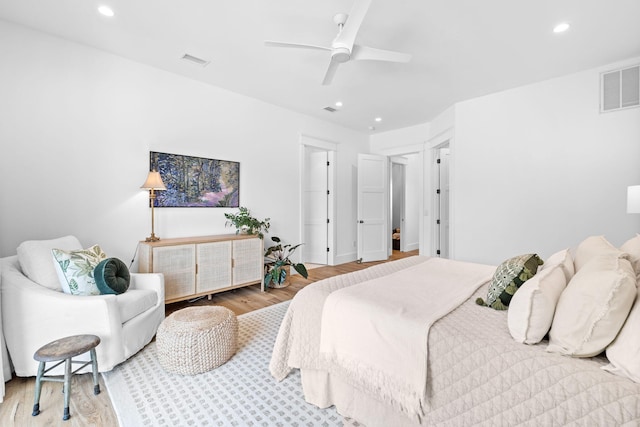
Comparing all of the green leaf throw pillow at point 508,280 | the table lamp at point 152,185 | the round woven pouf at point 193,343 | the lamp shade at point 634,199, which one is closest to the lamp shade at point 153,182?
the table lamp at point 152,185

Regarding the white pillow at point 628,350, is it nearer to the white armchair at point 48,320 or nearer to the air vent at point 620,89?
the white armchair at point 48,320

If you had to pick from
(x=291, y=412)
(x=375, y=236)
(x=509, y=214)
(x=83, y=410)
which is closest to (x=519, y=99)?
(x=509, y=214)

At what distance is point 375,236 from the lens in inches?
232

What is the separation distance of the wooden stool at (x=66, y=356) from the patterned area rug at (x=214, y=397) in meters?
0.22

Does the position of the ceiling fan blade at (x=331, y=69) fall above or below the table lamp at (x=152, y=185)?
above

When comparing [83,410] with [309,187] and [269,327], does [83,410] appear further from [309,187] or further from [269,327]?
[309,187]

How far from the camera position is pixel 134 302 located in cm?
213

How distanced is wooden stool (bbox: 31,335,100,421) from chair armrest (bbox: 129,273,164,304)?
2.26 feet

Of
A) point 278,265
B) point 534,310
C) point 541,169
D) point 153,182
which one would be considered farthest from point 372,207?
point 534,310

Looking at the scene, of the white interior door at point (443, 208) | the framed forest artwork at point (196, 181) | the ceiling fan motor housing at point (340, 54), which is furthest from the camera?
the white interior door at point (443, 208)

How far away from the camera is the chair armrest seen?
94.8 inches

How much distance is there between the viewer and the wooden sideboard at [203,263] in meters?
2.89

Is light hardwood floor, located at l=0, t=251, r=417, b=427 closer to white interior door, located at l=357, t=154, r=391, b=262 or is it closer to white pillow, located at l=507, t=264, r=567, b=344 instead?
white pillow, located at l=507, t=264, r=567, b=344

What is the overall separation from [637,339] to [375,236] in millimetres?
5037
